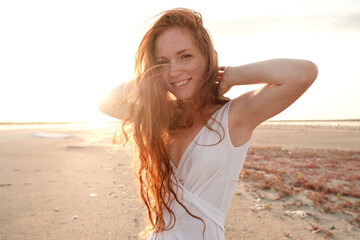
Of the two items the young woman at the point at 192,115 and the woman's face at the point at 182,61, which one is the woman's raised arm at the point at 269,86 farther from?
the woman's face at the point at 182,61

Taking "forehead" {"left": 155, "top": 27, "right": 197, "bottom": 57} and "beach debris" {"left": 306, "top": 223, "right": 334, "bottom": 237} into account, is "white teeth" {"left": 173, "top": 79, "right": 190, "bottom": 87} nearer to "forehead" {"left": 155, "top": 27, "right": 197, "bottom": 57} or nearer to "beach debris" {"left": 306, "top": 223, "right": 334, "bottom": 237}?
"forehead" {"left": 155, "top": 27, "right": 197, "bottom": 57}

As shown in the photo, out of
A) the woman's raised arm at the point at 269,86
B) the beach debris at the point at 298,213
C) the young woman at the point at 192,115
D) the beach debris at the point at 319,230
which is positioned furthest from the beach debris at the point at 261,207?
the woman's raised arm at the point at 269,86

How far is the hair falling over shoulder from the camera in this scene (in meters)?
2.39

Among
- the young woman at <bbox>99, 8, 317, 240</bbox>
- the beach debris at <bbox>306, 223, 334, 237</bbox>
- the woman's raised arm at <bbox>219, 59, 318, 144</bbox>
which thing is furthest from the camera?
the beach debris at <bbox>306, 223, 334, 237</bbox>

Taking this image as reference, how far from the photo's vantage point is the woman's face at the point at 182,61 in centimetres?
240

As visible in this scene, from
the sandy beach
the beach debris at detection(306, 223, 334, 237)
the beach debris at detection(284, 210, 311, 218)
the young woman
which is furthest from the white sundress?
the beach debris at detection(284, 210, 311, 218)

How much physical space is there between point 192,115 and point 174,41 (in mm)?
610

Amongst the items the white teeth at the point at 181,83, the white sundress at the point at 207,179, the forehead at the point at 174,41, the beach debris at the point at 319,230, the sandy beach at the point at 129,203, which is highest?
the forehead at the point at 174,41

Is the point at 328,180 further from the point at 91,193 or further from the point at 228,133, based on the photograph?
the point at 228,133

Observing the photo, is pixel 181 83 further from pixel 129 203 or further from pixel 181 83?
pixel 129 203

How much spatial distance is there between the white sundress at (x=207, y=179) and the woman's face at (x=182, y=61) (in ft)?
1.08

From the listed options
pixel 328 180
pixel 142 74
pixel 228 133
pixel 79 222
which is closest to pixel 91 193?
pixel 79 222

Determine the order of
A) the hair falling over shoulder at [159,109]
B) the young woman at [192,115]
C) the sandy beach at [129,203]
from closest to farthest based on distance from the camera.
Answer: the young woman at [192,115]
the hair falling over shoulder at [159,109]
the sandy beach at [129,203]

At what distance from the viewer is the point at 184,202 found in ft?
7.44
